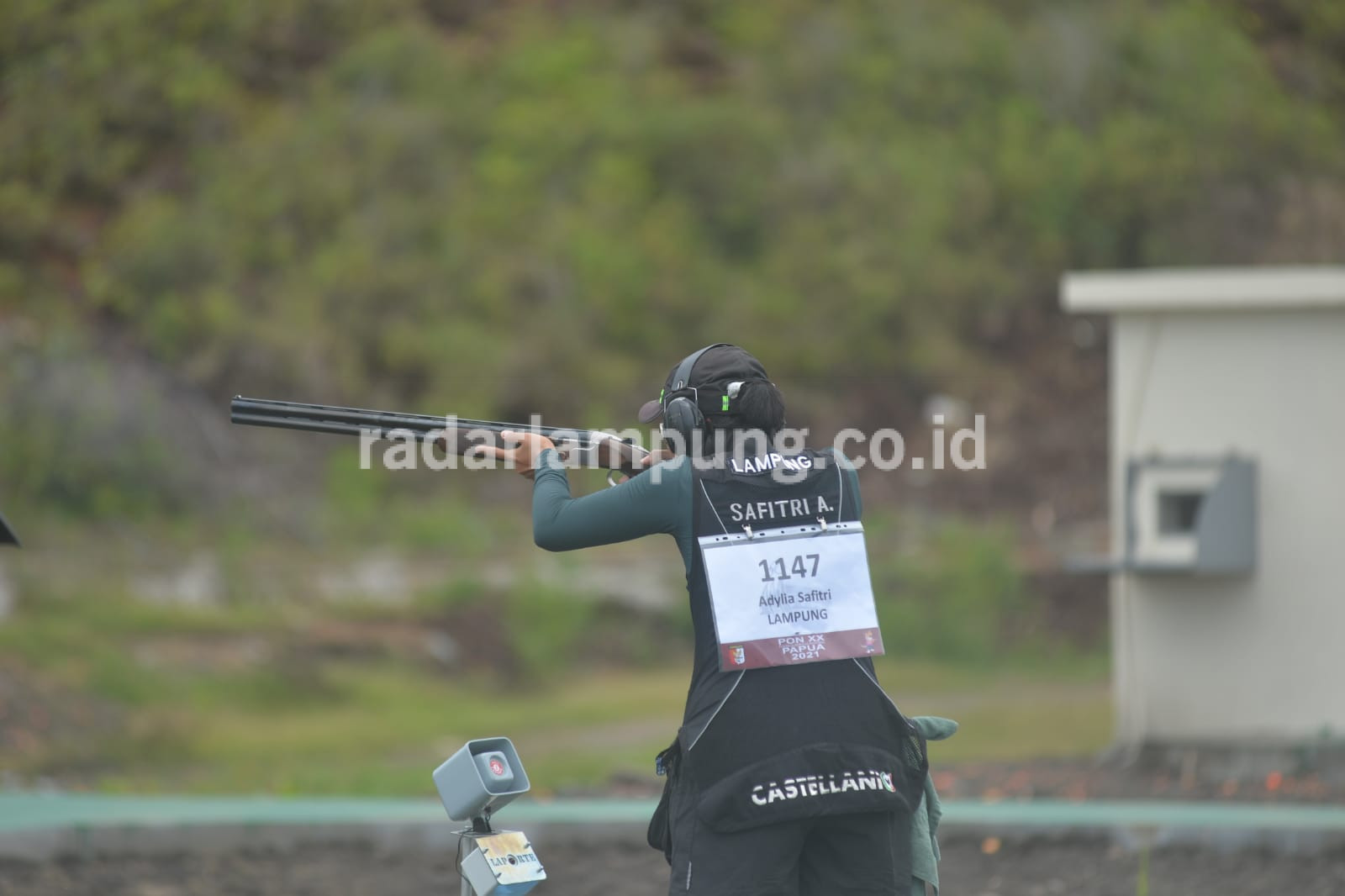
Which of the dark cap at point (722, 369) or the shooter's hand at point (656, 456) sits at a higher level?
the dark cap at point (722, 369)

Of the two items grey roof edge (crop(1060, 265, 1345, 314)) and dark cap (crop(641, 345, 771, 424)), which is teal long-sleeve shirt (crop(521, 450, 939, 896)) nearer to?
dark cap (crop(641, 345, 771, 424))

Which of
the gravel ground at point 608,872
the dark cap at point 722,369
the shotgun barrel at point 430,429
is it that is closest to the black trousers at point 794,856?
the dark cap at point 722,369

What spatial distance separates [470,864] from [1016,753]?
7.09 meters

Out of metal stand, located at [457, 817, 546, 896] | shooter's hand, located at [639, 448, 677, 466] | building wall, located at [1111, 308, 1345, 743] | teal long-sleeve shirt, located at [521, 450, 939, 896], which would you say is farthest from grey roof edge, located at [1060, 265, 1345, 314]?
metal stand, located at [457, 817, 546, 896]

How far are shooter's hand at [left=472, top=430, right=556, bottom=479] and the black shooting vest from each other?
61 cm

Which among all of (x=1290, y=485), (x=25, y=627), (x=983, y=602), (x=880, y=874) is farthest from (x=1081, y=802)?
(x=983, y=602)

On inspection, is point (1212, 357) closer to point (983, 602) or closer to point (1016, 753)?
point (1016, 753)

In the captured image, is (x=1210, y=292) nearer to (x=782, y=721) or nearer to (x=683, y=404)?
(x=683, y=404)

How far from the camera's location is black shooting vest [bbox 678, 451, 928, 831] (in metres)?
3.28

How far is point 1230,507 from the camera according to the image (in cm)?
827

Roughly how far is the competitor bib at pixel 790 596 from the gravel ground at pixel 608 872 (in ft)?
8.81

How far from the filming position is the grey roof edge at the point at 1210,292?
827 centimetres

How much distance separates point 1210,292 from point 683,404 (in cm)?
584

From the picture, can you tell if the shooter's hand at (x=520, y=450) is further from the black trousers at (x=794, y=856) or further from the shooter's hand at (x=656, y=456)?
the black trousers at (x=794, y=856)
